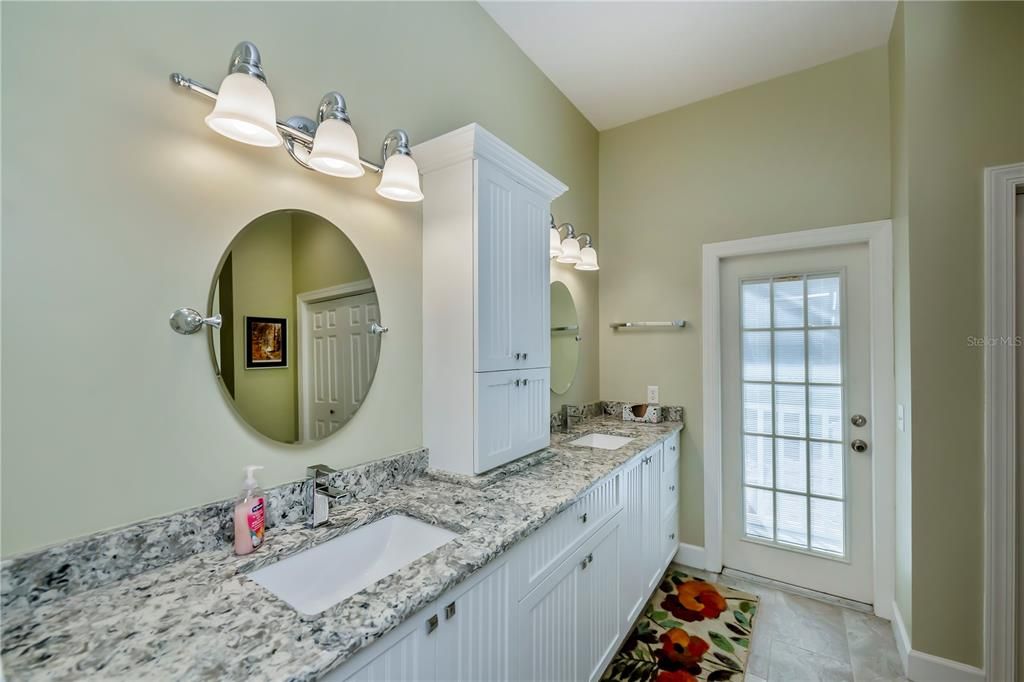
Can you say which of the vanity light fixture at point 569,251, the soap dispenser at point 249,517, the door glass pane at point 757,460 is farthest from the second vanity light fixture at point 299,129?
the door glass pane at point 757,460

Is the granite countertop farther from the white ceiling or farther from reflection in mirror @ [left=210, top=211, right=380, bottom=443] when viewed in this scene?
the white ceiling

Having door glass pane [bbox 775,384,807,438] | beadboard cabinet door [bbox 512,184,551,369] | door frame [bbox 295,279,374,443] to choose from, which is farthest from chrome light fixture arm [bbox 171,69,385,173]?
door glass pane [bbox 775,384,807,438]

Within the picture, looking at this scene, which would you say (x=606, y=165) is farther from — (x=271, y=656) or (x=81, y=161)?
(x=271, y=656)

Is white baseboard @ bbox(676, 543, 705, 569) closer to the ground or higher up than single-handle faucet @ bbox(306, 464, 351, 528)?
closer to the ground

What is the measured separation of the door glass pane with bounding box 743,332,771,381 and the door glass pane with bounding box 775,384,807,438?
112 millimetres

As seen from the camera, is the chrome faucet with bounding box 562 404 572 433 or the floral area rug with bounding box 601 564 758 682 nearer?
the floral area rug with bounding box 601 564 758 682

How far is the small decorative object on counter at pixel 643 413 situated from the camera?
2822mm

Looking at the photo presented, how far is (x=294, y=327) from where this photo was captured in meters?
1.30

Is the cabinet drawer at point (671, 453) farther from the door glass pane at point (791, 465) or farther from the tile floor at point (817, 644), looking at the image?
the tile floor at point (817, 644)

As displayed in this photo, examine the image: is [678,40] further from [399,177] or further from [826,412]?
[826,412]

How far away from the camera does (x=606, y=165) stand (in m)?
3.13

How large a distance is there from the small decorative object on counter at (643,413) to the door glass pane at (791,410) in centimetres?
66

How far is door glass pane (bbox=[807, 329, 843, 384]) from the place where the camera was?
7.91 ft

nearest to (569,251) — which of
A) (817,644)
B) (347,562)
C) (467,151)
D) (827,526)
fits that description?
(467,151)
